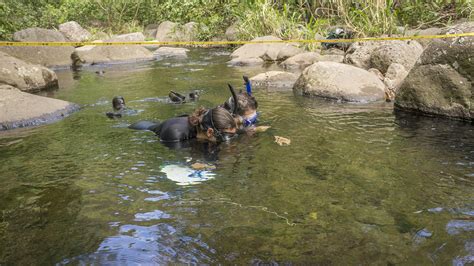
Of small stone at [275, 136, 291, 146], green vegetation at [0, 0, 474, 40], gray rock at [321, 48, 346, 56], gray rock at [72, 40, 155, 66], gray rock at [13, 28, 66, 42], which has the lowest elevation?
gray rock at [72, 40, 155, 66]

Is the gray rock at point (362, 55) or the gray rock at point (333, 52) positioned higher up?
the gray rock at point (362, 55)

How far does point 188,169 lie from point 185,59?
1272 cm

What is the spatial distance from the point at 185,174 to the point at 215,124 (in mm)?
963

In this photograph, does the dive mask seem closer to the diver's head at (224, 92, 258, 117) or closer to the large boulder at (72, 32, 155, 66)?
the diver's head at (224, 92, 258, 117)

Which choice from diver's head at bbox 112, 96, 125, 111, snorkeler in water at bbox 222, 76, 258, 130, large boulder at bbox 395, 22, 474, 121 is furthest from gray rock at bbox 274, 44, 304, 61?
snorkeler in water at bbox 222, 76, 258, 130

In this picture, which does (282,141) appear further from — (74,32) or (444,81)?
(74,32)

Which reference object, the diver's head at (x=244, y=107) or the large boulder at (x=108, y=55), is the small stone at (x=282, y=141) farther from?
the large boulder at (x=108, y=55)

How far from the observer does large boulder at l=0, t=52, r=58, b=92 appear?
10.8 meters

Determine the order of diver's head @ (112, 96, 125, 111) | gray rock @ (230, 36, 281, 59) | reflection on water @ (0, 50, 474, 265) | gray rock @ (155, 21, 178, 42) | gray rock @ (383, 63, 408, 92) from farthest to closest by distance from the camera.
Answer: gray rock @ (155, 21, 178, 42) < gray rock @ (230, 36, 281, 59) < gray rock @ (383, 63, 408, 92) < diver's head @ (112, 96, 125, 111) < reflection on water @ (0, 50, 474, 265)

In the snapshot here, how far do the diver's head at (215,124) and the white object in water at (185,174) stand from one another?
0.73 meters

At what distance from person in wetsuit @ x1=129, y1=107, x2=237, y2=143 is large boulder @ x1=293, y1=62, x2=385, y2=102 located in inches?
142

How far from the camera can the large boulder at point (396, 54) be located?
10.8m

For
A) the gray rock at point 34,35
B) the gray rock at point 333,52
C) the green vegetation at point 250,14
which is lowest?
the gray rock at point 333,52

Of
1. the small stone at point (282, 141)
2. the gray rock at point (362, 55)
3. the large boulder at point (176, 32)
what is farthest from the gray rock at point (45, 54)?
the small stone at point (282, 141)
